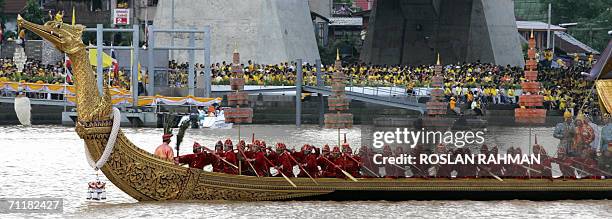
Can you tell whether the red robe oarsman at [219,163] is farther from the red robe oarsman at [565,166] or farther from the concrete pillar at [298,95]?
the concrete pillar at [298,95]

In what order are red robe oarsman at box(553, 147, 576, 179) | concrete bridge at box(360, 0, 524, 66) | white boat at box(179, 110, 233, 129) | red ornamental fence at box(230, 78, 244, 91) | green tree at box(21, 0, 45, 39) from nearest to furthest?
Answer: red robe oarsman at box(553, 147, 576, 179)
white boat at box(179, 110, 233, 129)
red ornamental fence at box(230, 78, 244, 91)
concrete bridge at box(360, 0, 524, 66)
green tree at box(21, 0, 45, 39)

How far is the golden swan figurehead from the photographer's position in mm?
32250

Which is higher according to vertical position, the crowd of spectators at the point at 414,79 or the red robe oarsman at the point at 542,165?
the crowd of spectators at the point at 414,79

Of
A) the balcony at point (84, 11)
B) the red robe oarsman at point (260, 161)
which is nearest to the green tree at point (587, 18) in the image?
the balcony at point (84, 11)

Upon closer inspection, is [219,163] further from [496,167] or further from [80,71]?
[496,167]

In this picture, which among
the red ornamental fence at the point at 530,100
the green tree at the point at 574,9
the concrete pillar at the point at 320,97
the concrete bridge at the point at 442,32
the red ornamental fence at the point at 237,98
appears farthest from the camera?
the green tree at the point at 574,9

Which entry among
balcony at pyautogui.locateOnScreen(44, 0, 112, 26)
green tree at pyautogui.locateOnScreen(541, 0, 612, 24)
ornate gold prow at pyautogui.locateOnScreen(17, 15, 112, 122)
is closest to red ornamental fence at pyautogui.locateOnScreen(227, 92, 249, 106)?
ornate gold prow at pyautogui.locateOnScreen(17, 15, 112, 122)

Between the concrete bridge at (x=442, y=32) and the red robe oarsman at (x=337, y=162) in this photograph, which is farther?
the concrete bridge at (x=442, y=32)

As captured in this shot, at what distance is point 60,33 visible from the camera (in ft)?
107

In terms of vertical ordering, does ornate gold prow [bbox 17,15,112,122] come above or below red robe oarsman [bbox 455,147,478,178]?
above

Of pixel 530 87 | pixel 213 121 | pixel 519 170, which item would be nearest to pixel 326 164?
pixel 519 170

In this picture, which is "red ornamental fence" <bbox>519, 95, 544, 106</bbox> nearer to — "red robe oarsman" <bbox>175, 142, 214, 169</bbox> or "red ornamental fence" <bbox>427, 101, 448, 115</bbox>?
"red ornamental fence" <bbox>427, 101, 448, 115</bbox>

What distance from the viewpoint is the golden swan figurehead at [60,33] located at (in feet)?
106

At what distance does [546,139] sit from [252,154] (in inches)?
251
